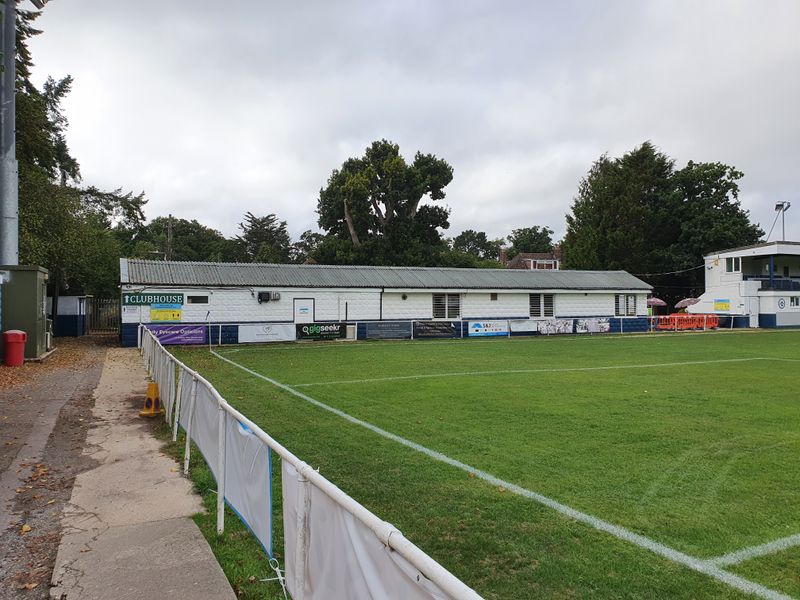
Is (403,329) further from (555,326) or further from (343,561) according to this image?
(343,561)

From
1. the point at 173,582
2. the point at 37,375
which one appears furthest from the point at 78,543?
the point at 37,375

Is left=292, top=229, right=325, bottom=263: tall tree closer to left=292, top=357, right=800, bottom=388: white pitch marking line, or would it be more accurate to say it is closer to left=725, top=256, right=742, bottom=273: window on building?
left=725, top=256, right=742, bottom=273: window on building

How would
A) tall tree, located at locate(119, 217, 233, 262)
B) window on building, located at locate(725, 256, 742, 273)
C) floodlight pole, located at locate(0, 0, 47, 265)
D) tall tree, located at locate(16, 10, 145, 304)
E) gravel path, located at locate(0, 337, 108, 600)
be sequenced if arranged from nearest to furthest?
gravel path, located at locate(0, 337, 108, 600), floodlight pole, located at locate(0, 0, 47, 265), tall tree, located at locate(16, 10, 145, 304), window on building, located at locate(725, 256, 742, 273), tall tree, located at locate(119, 217, 233, 262)

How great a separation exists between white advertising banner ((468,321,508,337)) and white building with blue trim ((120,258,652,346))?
0.06 metres

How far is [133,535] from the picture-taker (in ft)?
14.8

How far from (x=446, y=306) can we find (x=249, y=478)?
2910 centimetres

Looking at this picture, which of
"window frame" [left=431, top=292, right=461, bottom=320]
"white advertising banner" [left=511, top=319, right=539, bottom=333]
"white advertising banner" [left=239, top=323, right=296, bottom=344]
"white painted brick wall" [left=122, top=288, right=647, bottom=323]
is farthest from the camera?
"white advertising banner" [left=511, top=319, right=539, bottom=333]

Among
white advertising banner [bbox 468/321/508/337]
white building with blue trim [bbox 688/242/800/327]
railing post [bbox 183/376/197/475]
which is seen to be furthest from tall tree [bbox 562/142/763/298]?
railing post [bbox 183/376/197/475]

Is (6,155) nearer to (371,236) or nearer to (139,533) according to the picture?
(139,533)

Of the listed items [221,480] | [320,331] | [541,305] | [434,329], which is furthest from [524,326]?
[221,480]

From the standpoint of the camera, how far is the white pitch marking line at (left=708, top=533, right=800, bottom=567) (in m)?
3.92

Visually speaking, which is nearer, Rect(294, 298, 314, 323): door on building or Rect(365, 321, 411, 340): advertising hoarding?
Rect(294, 298, 314, 323): door on building

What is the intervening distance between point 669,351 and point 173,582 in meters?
22.0

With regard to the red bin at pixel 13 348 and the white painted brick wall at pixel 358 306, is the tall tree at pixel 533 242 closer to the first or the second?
the white painted brick wall at pixel 358 306
